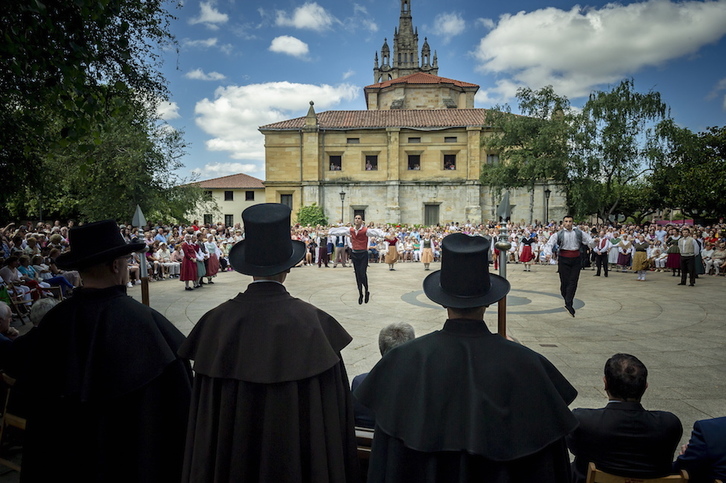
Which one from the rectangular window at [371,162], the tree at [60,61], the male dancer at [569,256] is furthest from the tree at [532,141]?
the tree at [60,61]

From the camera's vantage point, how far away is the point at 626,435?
250 centimetres

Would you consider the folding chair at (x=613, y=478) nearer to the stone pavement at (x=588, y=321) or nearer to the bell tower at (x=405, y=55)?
the stone pavement at (x=588, y=321)

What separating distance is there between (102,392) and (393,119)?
4355 cm

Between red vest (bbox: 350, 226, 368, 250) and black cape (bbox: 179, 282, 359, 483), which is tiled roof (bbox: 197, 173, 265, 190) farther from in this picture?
black cape (bbox: 179, 282, 359, 483)

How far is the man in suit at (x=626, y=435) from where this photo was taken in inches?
97.0

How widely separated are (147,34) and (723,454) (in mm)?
9856

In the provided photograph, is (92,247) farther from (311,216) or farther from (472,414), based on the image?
(311,216)

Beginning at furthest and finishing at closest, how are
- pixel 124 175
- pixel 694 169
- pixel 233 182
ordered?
pixel 233 182 < pixel 694 169 < pixel 124 175

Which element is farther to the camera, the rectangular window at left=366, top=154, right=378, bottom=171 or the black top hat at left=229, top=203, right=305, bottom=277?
the rectangular window at left=366, top=154, right=378, bottom=171

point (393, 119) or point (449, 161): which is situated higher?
point (393, 119)

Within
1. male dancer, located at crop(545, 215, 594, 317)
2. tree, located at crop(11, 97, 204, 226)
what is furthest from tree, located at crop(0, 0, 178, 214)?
tree, located at crop(11, 97, 204, 226)

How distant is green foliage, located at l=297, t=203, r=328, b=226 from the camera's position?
1554 inches

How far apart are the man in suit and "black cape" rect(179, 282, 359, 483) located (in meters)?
1.49

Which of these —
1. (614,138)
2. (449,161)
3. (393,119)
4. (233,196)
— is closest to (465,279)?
(614,138)
